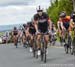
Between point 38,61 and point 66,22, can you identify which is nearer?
point 38,61

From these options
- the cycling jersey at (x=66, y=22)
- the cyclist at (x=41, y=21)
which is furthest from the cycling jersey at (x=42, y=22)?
the cycling jersey at (x=66, y=22)

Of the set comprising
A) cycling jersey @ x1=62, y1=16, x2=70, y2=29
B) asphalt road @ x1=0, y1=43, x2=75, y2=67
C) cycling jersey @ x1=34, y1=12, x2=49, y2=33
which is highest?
cycling jersey @ x1=34, y1=12, x2=49, y2=33

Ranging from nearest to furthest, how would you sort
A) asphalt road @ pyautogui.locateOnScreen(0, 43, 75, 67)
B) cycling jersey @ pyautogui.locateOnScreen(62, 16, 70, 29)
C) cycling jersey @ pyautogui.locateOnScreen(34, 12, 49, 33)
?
asphalt road @ pyautogui.locateOnScreen(0, 43, 75, 67), cycling jersey @ pyautogui.locateOnScreen(34, 12, 49, 33), cycling jersey @ pyautogui.locateOnScreen(62, 16, 70, 29)

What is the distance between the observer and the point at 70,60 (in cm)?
1830

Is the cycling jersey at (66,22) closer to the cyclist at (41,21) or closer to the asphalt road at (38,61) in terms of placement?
the asphalt road at (38,61)

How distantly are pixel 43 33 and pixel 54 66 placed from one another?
7.18 feet

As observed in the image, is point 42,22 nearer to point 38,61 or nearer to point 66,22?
point 38,61

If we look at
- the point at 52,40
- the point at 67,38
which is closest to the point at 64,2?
the point at 52,40

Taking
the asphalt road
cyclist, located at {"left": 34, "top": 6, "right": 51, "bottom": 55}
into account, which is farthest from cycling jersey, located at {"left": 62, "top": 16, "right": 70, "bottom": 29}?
cyclist, located at {"left": 34, "top": 6, "right": 51, "bottom": 55}

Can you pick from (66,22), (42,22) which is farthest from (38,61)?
(66,22)

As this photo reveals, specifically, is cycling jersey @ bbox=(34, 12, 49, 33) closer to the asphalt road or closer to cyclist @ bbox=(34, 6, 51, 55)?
cyclist @ bbox=(34, 6, 51, 55)

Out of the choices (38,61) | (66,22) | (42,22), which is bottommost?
(38,61)

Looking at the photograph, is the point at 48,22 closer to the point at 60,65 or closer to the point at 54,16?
the point at 60,65

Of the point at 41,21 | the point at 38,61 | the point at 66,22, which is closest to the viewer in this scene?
the point at 41,21
